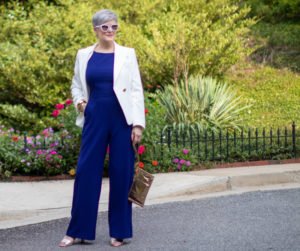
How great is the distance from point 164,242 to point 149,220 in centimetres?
95

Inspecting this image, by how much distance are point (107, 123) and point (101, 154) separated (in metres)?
0.25

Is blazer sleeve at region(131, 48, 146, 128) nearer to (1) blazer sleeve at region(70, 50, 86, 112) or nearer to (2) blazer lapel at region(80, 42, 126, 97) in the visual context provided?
(2) blazer lapel at region(80, 42, 126, 97)

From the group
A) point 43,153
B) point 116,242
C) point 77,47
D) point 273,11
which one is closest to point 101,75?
point 116,242

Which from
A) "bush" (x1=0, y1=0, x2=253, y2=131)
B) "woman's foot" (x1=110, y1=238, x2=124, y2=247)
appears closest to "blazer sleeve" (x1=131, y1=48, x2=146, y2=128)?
"woman's foot" (x1=110, y1=238, x2=124, y2=247)

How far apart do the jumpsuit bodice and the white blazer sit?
37mm

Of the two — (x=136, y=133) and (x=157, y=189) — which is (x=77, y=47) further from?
(x=136, y=133)

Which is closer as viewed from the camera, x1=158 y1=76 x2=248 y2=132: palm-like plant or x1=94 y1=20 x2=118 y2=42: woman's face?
x1=94 y1=20 x2=118 y2=42: woman's face

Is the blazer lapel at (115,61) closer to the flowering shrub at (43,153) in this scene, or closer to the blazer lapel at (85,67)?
the blazer lapel at (85,67)

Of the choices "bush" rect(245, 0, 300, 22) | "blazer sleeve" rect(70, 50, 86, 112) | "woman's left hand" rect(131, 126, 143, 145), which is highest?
"bush" rect(245, 0, 300, 22)

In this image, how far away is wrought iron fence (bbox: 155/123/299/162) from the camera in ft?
39.0

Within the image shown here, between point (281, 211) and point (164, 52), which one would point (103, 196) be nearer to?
point (281, 211)

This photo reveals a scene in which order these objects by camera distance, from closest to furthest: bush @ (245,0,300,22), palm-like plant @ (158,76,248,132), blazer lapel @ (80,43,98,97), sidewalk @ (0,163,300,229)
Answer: blazer lapel @ (80,43,98,97) < sidewalk @ (0,163,300,229) < palm-like plant @ (158,76,248,132) < bush @ (245,0,300,22)

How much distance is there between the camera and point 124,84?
747 cm

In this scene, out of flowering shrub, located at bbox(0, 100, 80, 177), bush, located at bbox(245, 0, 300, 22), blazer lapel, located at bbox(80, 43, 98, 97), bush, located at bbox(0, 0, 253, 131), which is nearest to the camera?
blazer lapel, located at bbox(80, 43, 98, 97)
